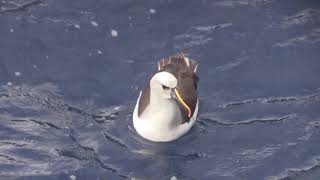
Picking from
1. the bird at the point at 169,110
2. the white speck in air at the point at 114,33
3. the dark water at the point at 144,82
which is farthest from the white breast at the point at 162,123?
the white speck in air at the point at 114,33

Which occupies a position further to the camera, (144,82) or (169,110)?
(144,82)

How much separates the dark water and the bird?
16 cm

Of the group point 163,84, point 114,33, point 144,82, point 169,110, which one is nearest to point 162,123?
point 169,110

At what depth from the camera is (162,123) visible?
9.95 metres

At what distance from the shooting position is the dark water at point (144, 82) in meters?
9.72

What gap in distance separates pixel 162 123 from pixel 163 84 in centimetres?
66

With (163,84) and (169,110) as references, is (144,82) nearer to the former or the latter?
(169,110)

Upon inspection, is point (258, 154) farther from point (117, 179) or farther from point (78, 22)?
point (78, 22)

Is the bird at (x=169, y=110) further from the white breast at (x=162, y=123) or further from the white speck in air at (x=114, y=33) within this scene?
the white speck in air at (x=114, y=33)

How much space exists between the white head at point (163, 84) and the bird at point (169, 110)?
0.13 feet

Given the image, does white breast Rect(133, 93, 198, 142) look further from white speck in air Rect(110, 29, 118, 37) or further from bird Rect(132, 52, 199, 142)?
white speck in air Rect(110, 29, 118, 37)

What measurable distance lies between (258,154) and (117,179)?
1798mm

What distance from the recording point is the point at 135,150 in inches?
391

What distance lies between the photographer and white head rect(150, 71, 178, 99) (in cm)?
948
